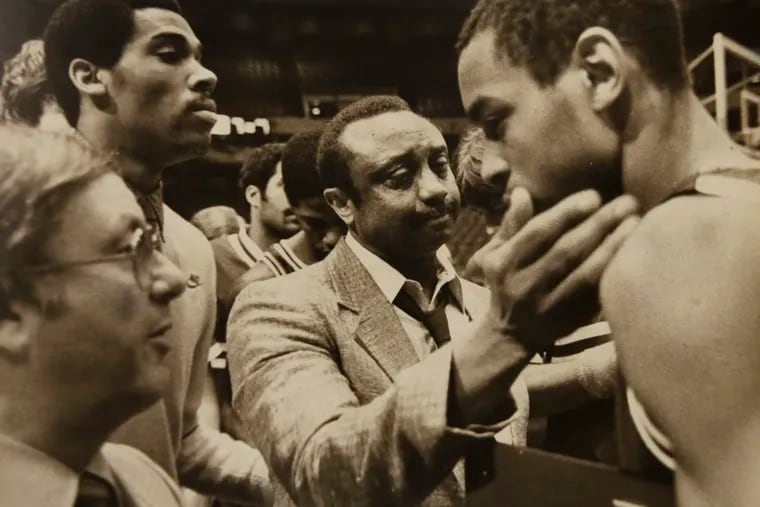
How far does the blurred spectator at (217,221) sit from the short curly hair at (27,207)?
20cm

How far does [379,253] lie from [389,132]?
0.11 meters

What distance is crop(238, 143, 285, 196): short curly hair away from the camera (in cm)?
83

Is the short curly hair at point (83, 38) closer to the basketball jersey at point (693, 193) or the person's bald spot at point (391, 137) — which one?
the person's bald spot at point (391, 137)

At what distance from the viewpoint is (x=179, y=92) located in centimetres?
70

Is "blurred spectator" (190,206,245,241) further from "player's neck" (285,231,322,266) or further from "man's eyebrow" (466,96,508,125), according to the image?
"man's eyebrow" (466,96,508,125)

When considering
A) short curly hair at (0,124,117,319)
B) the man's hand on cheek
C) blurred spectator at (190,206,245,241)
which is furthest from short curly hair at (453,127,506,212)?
short curly hair at (0,124,117,319)

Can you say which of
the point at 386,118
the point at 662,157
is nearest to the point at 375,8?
the point at 386,118

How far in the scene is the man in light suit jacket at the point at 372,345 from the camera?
650 mm

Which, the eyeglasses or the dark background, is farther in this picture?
the dark background

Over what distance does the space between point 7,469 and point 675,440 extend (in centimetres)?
44

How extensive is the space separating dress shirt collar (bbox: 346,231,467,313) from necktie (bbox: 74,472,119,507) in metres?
0.29

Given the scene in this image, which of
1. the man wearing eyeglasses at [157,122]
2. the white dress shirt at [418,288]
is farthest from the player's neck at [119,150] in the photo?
the white dress shirt at [418,288]

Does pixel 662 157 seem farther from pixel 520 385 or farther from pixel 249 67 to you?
pixel 249 67

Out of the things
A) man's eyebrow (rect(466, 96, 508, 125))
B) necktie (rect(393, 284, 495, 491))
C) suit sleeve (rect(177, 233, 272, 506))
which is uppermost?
man's eyebrow (rect(466, 96, 508, 125))
